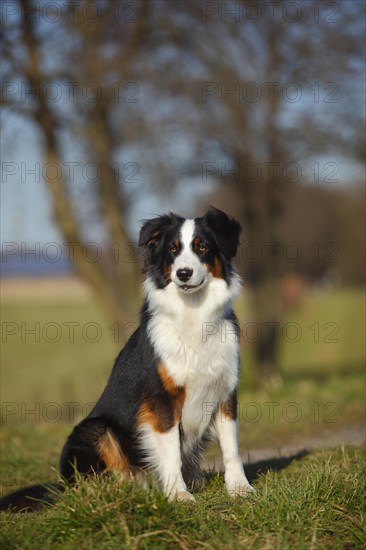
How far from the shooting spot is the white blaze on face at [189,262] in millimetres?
5094

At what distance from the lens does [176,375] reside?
512 cm

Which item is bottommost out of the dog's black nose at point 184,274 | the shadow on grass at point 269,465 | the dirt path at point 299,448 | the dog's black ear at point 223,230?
the dirt path at point 299,448

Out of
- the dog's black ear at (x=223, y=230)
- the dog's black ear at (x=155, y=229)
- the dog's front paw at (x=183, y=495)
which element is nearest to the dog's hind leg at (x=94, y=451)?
the dog's front paw at (x=183, y=495)

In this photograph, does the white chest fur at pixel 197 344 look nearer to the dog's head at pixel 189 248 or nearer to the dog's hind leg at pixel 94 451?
the dog's head at pixel 189 248

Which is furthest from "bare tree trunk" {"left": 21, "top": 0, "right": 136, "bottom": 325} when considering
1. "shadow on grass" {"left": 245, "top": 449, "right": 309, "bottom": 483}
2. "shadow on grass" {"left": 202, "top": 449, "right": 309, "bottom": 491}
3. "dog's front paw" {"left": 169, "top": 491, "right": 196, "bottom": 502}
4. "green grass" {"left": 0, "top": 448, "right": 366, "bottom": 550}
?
"green grass" {"left": 0, "top": 448, "right": 366, "bottom": 550}

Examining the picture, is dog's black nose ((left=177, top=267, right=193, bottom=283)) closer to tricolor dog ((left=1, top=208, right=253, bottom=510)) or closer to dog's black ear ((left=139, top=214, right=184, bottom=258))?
tricolor dog ((left=1, top=208, right=253, bottom=510))

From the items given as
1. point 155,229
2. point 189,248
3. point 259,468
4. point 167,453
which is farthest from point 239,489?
point 155,229

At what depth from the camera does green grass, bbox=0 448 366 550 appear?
3.91 m

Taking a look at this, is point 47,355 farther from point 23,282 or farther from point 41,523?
point 41,523

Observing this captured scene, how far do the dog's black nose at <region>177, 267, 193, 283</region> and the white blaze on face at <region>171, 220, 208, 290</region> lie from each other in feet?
0.05

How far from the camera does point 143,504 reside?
412cm

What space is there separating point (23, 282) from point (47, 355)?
66.2ft

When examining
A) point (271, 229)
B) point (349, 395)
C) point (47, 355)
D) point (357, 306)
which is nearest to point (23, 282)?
point (47, 355)

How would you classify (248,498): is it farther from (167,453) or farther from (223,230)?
(223,230)
